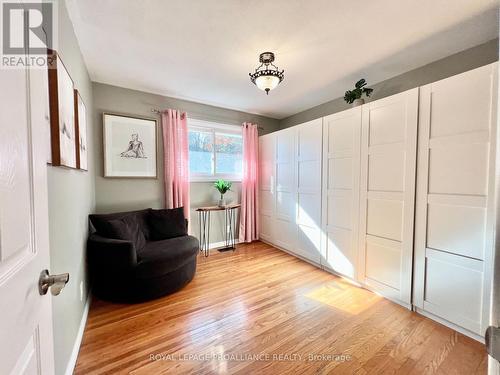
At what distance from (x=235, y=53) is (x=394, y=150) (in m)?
1.89

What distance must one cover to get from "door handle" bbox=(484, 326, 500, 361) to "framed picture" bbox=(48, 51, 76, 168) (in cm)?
187

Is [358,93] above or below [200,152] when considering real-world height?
above

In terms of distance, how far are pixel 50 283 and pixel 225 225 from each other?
11.0ft

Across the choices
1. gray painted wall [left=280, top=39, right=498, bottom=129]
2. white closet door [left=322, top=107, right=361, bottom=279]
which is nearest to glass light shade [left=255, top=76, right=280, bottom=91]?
white closet door [left=322, top=107, right=361, bottom=279]

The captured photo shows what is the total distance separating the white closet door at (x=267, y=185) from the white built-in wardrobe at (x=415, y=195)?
2.82 feet

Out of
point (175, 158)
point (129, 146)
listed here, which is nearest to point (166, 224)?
point (175, 158)

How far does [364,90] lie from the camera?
2.66 m

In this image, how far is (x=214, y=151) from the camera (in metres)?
3.91

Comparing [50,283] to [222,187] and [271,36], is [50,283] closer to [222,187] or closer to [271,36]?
[271,36]

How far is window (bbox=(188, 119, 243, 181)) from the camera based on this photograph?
12.2ft

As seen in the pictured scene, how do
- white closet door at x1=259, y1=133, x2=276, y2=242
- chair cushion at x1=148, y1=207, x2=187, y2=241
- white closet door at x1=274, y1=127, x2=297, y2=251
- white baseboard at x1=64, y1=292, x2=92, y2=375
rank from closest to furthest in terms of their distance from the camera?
1. white baseboard at x1=64, y1=292, x2=92, y2=375
2. chair cushion at x1=148, y1=207, x2=187, y2=241
3. white closet door at x1=274, y1=127, x2=297, y2=251
4. white closet door at x1=259, y1=133, x2=276, y2=242

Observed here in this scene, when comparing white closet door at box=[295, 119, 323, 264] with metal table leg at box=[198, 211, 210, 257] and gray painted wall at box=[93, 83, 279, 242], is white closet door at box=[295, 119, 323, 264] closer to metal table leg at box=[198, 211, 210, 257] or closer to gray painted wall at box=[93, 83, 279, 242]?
gray painted wall at box=[93, 83, 279, 242]

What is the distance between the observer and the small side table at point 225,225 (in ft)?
12.0

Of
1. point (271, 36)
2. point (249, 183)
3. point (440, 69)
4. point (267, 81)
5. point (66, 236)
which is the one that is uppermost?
point (271, 36)
